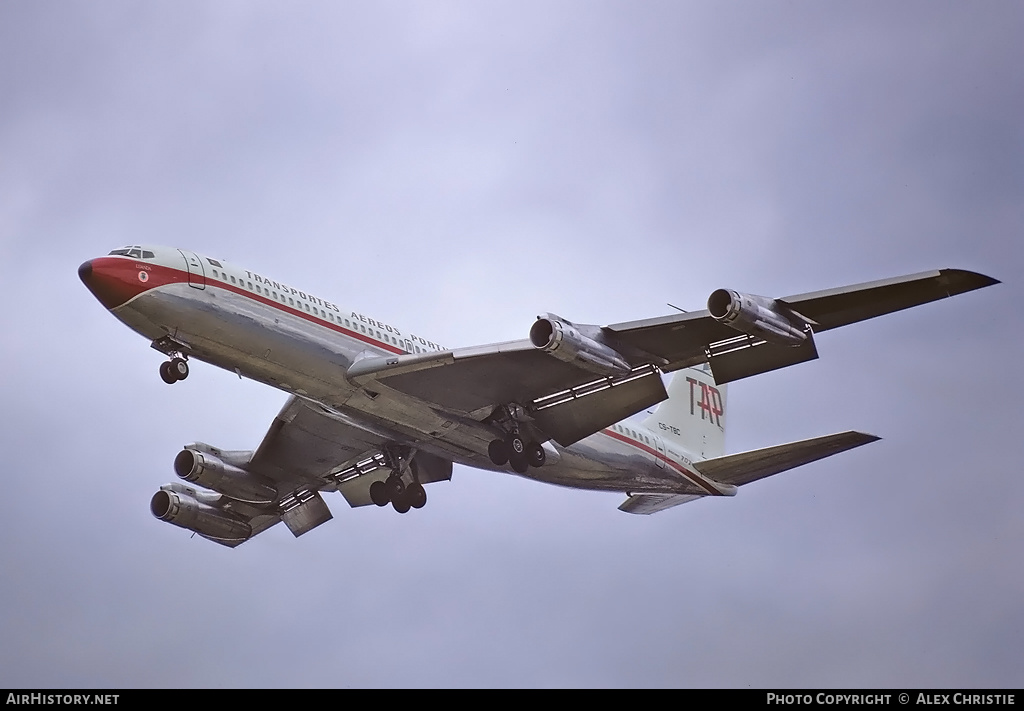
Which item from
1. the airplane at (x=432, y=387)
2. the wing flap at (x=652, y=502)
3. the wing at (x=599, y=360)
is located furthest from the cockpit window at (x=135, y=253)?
the wing flap at (x=652, y=502)

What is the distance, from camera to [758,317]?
31.5 m

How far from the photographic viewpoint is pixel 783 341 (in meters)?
31.9

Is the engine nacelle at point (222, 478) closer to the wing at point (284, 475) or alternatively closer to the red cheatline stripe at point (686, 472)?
the wing at point (284, 475)

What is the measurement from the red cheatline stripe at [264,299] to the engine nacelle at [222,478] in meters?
9.00

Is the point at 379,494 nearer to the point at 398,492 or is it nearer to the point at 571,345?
the point at 398,492

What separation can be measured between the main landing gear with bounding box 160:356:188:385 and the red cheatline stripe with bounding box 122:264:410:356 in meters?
2.02

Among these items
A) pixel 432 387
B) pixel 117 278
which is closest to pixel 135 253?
pixel 117 278

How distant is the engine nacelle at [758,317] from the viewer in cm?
3136

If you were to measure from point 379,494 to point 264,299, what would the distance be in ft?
32.4

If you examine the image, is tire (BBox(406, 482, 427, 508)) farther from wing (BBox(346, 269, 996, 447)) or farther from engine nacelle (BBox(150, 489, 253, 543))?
engine nacelle (BBox(150, 489, 253, 543))

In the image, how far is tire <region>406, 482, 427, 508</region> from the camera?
4122 centimetres

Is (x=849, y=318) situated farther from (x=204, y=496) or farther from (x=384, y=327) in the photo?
(x=204, y=496)
